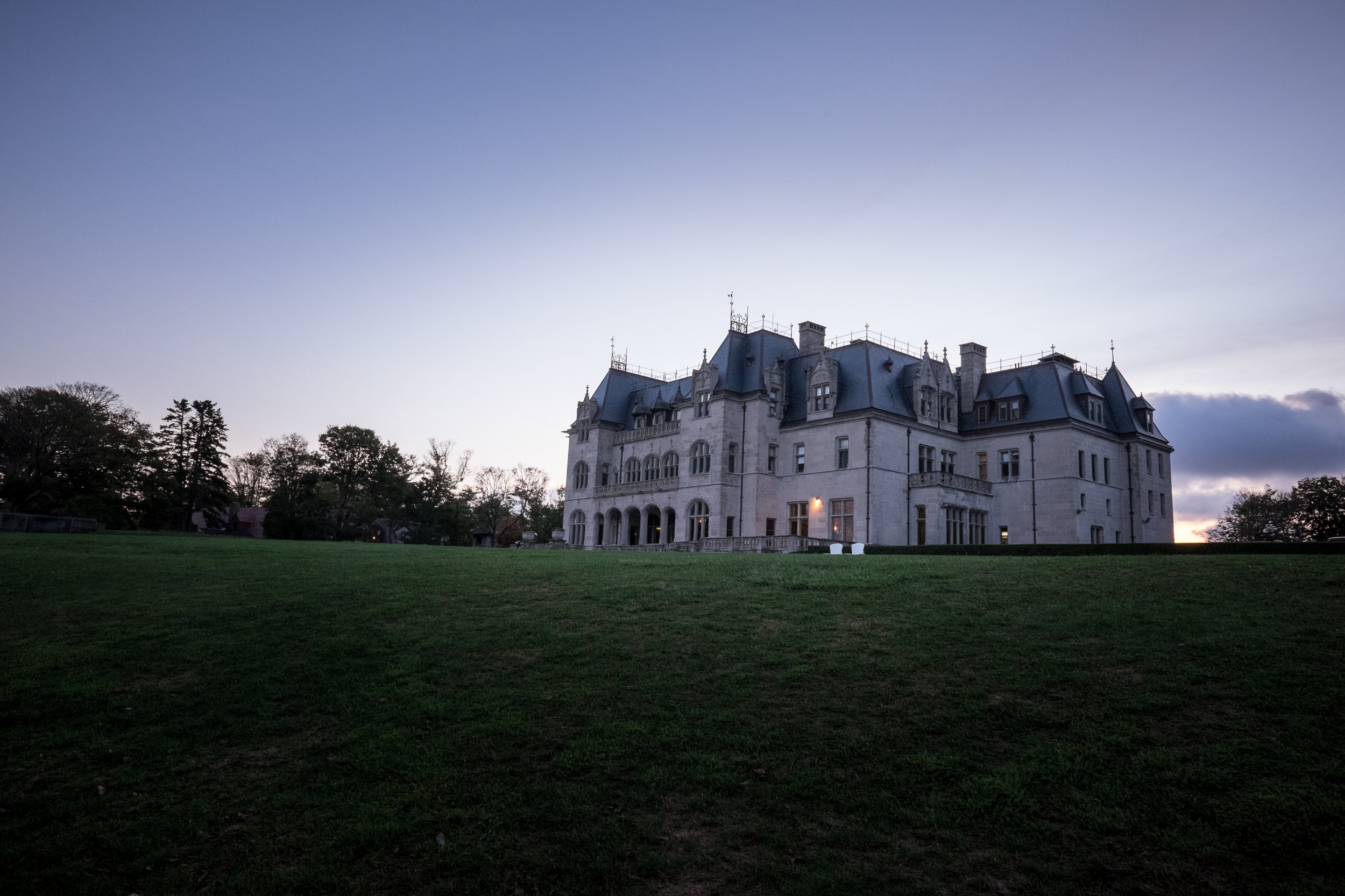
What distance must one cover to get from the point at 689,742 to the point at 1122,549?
92.8 feet

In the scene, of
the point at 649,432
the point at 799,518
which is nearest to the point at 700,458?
the point at 649,432

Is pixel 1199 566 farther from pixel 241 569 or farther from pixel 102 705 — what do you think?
pixel 241 569

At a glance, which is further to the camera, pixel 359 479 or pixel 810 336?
pixel 359 479

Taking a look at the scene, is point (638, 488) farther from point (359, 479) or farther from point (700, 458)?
point (359, 479)

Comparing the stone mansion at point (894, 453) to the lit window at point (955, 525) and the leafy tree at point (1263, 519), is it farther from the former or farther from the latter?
the leafy tree at point (1263, 519)

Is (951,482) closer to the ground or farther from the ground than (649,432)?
closer to the ground

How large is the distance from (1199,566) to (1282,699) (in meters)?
10.6

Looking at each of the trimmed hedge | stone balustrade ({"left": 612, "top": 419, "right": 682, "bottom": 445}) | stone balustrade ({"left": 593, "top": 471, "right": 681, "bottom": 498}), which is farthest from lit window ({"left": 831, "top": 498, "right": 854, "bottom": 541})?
stone balustrade ({"left": 612, "top": 419, "right": 682, "bottom": 445})

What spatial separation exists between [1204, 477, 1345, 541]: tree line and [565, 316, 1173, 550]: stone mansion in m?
26.9

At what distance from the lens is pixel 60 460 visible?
212 ft

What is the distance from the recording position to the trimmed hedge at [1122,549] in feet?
93.6

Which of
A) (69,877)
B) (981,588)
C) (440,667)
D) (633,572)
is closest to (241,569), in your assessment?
(633,572)

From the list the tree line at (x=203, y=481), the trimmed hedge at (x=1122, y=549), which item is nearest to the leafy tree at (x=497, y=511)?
the tree line at (x=203, y=481)

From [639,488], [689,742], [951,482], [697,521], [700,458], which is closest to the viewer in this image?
[689,742]
